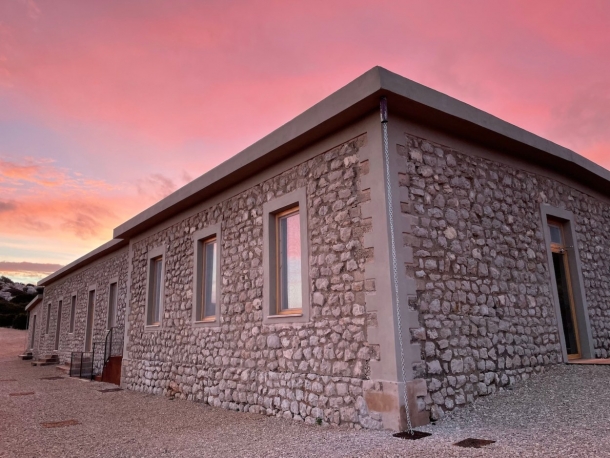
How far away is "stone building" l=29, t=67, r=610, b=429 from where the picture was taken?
15.0 ft

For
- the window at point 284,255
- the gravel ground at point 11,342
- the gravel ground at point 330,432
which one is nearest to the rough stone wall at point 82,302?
the gravel ground at point 11,342

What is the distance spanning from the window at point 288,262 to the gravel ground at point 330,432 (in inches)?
58.1

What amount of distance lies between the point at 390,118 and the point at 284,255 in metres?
2.37

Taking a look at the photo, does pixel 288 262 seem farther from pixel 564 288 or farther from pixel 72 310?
pixel 72 310

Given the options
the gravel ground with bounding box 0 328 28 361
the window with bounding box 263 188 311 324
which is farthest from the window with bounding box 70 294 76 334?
the window with bounding box 263 188 311 324

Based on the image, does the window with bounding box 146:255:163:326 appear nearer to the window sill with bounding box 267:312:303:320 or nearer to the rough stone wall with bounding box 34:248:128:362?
the rough stone wall with bounding box 34:248:128:362

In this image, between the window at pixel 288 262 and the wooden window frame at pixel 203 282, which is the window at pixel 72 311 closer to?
the wooden window frame at pixel 203 282

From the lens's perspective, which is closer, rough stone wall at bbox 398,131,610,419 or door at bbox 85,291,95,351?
rough stone wall at bbox 398,131,610,419

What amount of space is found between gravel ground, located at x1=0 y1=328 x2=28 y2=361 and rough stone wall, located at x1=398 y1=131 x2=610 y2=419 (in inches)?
1008

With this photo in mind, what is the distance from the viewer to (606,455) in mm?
2928

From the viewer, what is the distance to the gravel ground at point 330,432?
342 centimetres

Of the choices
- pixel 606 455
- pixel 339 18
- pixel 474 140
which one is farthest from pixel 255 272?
pixel 606 455

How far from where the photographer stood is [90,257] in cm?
1473

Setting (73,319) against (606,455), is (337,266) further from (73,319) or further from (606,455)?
(73,319)
